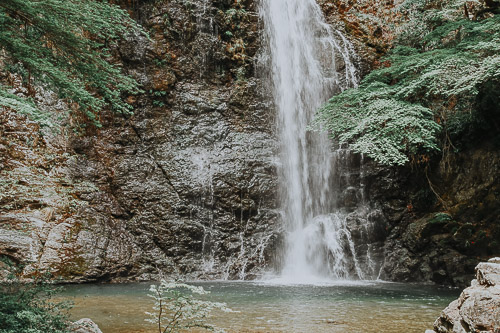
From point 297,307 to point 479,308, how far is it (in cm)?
304

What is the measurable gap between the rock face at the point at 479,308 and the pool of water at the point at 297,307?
3.35ft

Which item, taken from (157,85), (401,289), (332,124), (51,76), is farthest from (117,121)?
(401,289)

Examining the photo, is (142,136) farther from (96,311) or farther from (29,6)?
(29,6)

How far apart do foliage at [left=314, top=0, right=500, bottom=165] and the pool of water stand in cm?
281

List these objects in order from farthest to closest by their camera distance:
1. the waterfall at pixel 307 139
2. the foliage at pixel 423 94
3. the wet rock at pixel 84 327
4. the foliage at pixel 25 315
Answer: the waterfall at pixel 307 139
the foliage at pixel 423 94
the wet rock at pixel 84 327
the foliage at pixel 25 315

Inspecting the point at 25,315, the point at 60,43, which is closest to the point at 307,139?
the point at 60,43

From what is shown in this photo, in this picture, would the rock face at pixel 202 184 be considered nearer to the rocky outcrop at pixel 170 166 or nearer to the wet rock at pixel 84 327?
the rocky outcrop at pixel 170 166

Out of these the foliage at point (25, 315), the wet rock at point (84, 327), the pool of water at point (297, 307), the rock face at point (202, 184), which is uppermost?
the rock face at point (202, 184)

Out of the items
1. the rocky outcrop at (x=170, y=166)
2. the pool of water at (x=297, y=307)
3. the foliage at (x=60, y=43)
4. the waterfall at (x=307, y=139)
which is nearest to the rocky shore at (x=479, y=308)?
the pool of water at (x=297, y=307)

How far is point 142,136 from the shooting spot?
1178 centimetres

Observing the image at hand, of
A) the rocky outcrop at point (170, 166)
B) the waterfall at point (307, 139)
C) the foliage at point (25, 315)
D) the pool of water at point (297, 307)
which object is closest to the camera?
the foliage at point (25, 315)

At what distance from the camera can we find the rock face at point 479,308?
9.68 ft

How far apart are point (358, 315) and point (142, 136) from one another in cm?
882

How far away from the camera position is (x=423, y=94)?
8.88 metres
